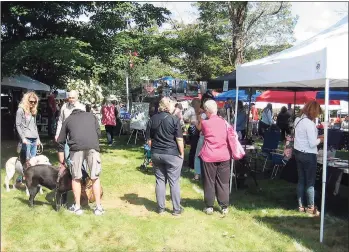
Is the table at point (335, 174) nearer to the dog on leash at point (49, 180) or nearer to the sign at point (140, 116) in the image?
the dog on leash at point (49, 180)

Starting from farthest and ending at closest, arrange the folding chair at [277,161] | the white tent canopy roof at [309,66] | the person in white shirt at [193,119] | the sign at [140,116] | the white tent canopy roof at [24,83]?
the sign at [140,116], the white tent canopy roof at [24,83], the folding chair at [277,161], the person in white shirt at [193,119], the white tent canopy roof at [309,66]

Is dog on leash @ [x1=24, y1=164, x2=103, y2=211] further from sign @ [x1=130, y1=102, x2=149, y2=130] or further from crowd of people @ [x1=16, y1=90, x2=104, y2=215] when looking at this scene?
sign @ [x1=130, y1=102, x2=149, y2=130]

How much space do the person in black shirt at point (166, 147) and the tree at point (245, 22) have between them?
17110mm

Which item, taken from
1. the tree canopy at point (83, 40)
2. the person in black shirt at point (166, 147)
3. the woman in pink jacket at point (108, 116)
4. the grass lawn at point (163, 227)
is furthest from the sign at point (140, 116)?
the person in black shirt at point (166, 147)

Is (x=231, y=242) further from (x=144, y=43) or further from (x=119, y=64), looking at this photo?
(x=144, y=43)

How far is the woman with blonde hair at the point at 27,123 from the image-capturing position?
6.31m

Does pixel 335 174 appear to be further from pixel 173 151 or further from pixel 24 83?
pixel 24 83

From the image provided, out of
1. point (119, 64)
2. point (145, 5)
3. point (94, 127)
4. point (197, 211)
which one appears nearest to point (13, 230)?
point (94, 127)

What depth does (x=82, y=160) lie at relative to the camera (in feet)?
16.6

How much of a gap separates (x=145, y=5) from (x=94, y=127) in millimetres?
6663

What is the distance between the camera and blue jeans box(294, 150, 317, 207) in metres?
5.29

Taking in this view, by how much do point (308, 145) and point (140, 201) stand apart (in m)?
2.70

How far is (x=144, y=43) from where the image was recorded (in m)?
11.7

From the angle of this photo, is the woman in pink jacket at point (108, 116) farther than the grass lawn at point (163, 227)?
Yes
